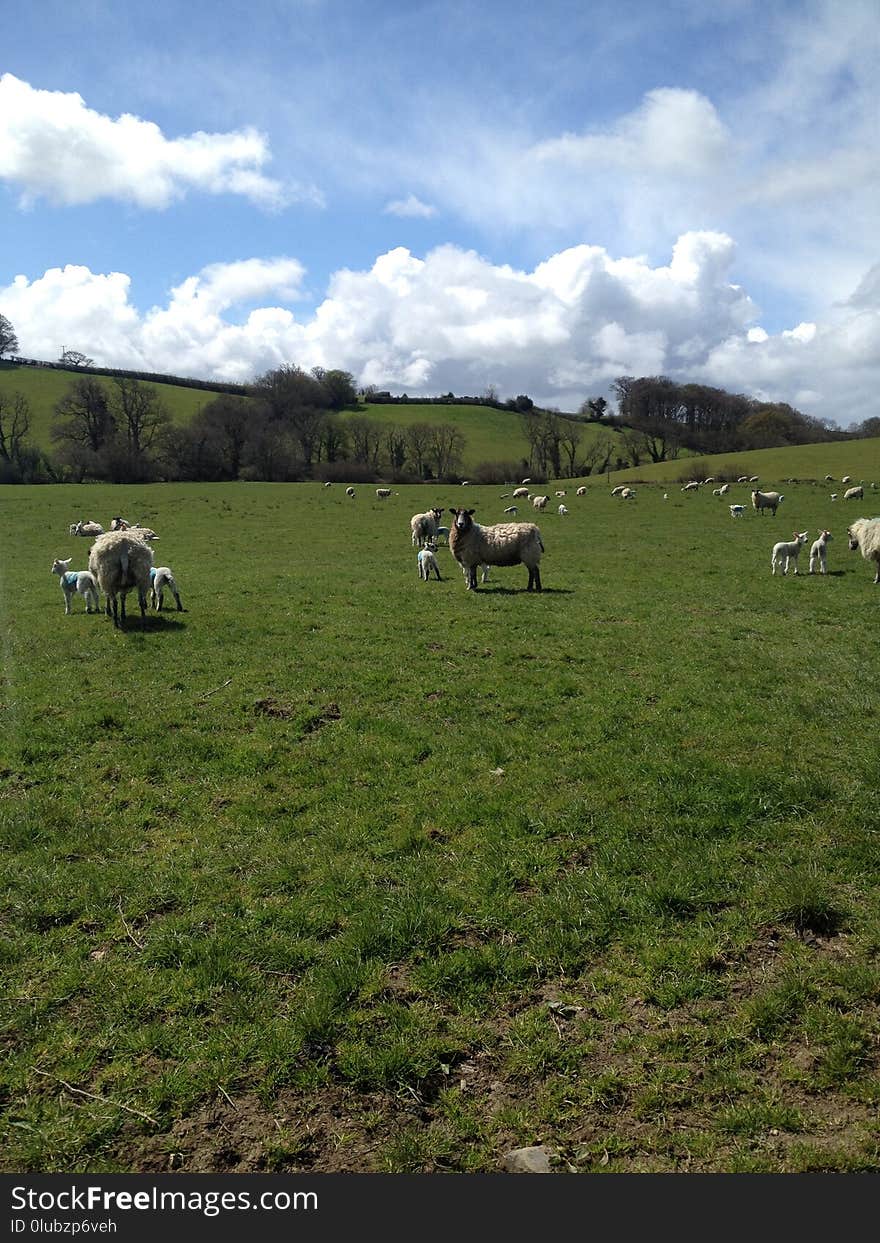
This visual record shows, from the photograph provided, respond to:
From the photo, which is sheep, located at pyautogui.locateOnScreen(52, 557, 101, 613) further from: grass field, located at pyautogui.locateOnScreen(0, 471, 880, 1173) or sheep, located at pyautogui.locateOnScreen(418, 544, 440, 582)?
sheep, located at pyautogui.locateOnScreen(418, 544, 440, 582)

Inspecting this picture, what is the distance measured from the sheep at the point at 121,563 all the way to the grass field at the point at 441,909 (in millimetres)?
2369

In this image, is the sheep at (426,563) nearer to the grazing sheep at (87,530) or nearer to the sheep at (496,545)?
the sheep at (496,545)

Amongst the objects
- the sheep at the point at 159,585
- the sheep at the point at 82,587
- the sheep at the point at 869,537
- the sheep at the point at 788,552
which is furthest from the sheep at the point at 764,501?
the sheep at the point at 82,587

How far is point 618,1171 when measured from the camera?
11.6 ft

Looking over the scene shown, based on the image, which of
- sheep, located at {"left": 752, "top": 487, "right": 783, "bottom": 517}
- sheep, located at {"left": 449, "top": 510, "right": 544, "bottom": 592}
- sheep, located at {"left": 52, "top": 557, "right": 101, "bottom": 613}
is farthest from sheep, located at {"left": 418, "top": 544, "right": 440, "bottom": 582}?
sheep, located at {"left": 752, "top": 487, "right": 783, "bottom": 517}

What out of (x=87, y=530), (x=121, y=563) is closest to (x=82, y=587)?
(x=121, y=563)

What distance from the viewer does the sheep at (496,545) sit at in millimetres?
20266

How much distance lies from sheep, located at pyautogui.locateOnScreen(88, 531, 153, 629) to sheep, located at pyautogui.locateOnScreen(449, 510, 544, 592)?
9.12 metres

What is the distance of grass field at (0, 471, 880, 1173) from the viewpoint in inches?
153

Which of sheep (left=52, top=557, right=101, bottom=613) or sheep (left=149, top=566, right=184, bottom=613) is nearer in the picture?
sheep (left=149, top=566, right=184, bottom=613)

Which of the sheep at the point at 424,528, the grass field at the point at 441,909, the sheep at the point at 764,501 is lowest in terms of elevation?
the grass field at the point at 441,909

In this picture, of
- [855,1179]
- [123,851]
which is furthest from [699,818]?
[123,851]

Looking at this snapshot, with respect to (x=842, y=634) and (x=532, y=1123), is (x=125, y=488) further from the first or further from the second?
(x=532, y=1123)

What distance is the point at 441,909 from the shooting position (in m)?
5.70
